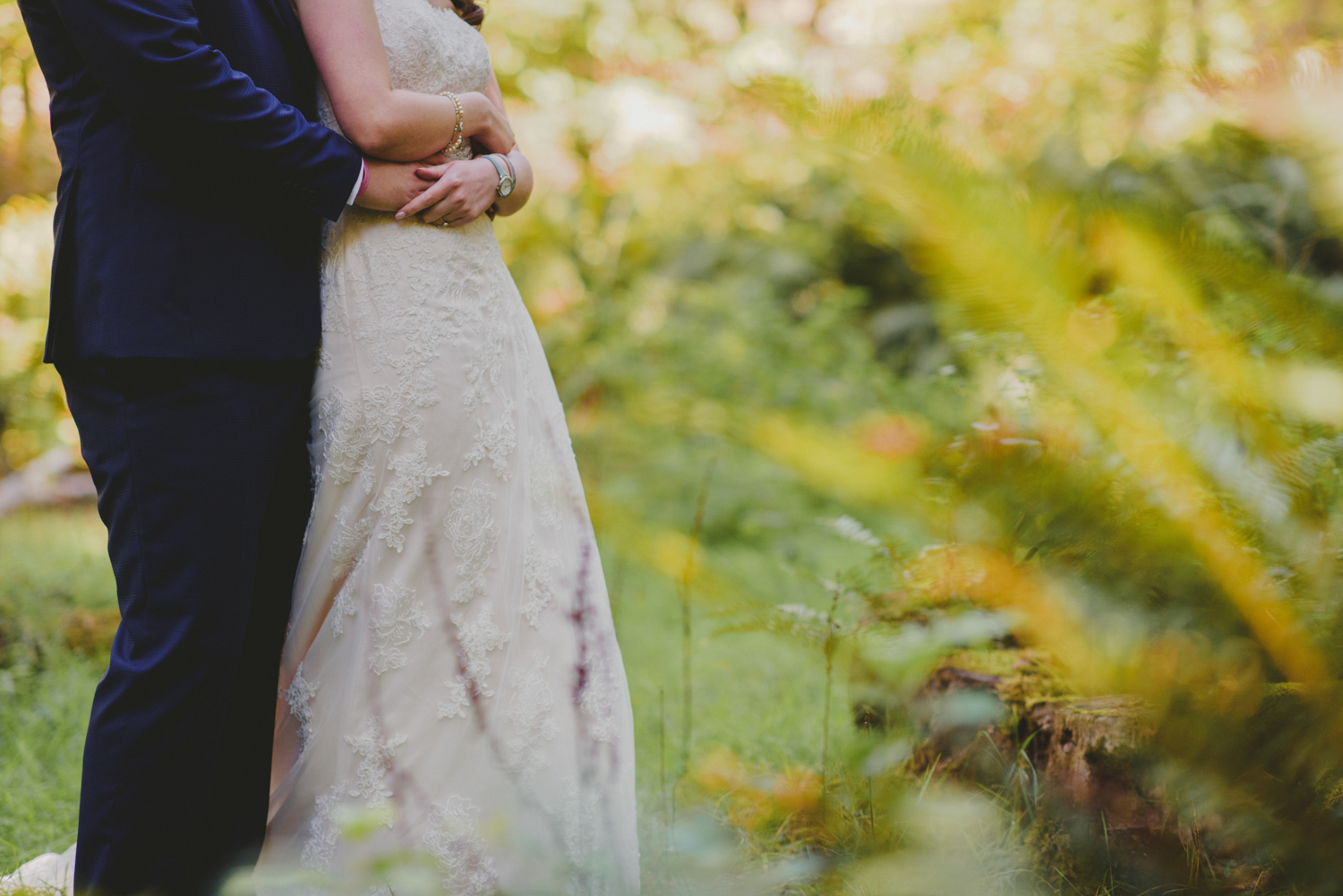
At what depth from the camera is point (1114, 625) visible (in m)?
0.49

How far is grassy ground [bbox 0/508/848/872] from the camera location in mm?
2215

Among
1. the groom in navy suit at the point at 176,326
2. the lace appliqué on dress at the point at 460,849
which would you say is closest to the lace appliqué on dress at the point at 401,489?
the groom in navy suit at the point at 176,326

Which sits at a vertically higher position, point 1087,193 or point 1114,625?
point 1087,193

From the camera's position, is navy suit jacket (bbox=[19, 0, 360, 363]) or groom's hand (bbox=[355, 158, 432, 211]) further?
groom's hand (bbox=[355, 158, 432, 211])

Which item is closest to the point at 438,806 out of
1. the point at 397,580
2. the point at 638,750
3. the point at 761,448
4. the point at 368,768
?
the point at 368,768

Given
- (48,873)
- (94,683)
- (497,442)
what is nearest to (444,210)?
(497,442)

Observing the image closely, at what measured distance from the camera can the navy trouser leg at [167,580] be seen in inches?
55.3

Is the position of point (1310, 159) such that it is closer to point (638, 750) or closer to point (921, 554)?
point (921, 554)

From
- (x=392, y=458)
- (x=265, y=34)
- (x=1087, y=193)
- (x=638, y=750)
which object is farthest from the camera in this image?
(x=638, y=750)

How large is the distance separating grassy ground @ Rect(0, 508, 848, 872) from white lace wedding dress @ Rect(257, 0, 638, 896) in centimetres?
21

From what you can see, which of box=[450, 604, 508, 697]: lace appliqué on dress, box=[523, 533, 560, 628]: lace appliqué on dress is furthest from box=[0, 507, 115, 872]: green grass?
box=[523, 533, 560, 628]: lace appliqué on dress

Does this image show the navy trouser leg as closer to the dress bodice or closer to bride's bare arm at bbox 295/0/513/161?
bride's bare arm at bbox 295/0/513/161

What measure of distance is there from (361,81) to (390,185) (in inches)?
6.7

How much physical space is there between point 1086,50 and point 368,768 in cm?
159
